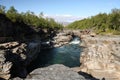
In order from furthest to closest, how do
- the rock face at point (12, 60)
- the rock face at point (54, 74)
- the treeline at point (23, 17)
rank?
the treeline at point (23, 17), the rock face at point (12, 60), the rock face at point (54, 74)

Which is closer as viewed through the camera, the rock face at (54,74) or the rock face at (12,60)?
the rock face at (54,74)

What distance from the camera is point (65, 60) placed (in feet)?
214

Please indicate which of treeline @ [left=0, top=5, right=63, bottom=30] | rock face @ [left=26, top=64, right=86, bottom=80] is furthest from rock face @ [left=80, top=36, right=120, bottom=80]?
treeline @ [left=0, top=5, right=63, bottom=30]

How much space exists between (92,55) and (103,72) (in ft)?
18.1

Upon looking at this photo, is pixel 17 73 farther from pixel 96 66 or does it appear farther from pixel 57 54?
pixel 57 54

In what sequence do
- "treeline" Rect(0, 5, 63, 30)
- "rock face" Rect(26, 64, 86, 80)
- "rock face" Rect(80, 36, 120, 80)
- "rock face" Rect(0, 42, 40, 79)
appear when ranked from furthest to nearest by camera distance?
"treeline" Rect(0, 5, 63, 30) < "rock face" Rect(80, 36, 120, 80) < "rock face" Rect(0, 42, 40, 79) < "rock face" Rect(26, 64, 86, 80)

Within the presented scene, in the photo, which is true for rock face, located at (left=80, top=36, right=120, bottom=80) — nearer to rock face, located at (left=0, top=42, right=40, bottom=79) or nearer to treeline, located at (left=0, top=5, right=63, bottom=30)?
rock face, located at (left=0, top=42, right=40, bottom=79)

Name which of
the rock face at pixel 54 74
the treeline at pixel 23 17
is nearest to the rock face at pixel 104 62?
the rock face at pixel 54 74

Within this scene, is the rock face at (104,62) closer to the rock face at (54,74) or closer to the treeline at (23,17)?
the rock face at (54,74)

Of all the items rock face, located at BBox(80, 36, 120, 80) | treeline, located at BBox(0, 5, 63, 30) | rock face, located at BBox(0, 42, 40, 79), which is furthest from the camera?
treeline, located at BBox(0, 5, 63, 30)

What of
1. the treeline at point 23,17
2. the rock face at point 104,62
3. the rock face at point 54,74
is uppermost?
the treeline at point 23,17

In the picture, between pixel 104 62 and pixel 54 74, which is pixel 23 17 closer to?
pixel 104 62

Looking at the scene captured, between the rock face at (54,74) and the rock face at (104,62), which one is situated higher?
the rock face at (54,74)

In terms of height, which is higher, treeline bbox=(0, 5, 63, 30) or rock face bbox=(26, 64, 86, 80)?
treeline bbox=(0, 5, 63, 30)
